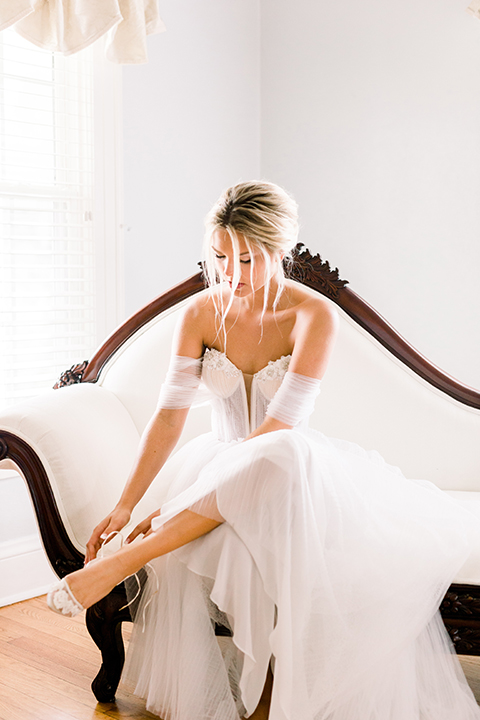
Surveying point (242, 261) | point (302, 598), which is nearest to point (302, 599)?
point (302, 598)

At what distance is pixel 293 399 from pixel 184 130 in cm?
185

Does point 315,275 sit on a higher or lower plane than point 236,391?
higher

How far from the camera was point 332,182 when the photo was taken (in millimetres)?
3199

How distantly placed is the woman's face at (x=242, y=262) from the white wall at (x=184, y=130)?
1.23 metres

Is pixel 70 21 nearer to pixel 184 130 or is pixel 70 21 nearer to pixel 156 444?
pixel 184 130

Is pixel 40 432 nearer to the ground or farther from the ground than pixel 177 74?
nearer to the ground

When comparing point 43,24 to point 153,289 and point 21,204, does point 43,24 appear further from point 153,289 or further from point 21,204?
point 153,289

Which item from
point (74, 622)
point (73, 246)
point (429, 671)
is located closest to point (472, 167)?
point (73, 246)

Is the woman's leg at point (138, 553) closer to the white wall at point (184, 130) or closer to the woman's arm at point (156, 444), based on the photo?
the woman's arm at point (156, 444)

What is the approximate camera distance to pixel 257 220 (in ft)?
5.97

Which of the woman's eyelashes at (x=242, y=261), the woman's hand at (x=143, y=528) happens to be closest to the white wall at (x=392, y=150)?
the woman's eyelashes at (x=242, y=261)

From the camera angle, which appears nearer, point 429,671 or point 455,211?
point 429,671

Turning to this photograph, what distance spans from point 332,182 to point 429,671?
2.19 meters

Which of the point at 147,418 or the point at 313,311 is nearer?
the point at 313,311
